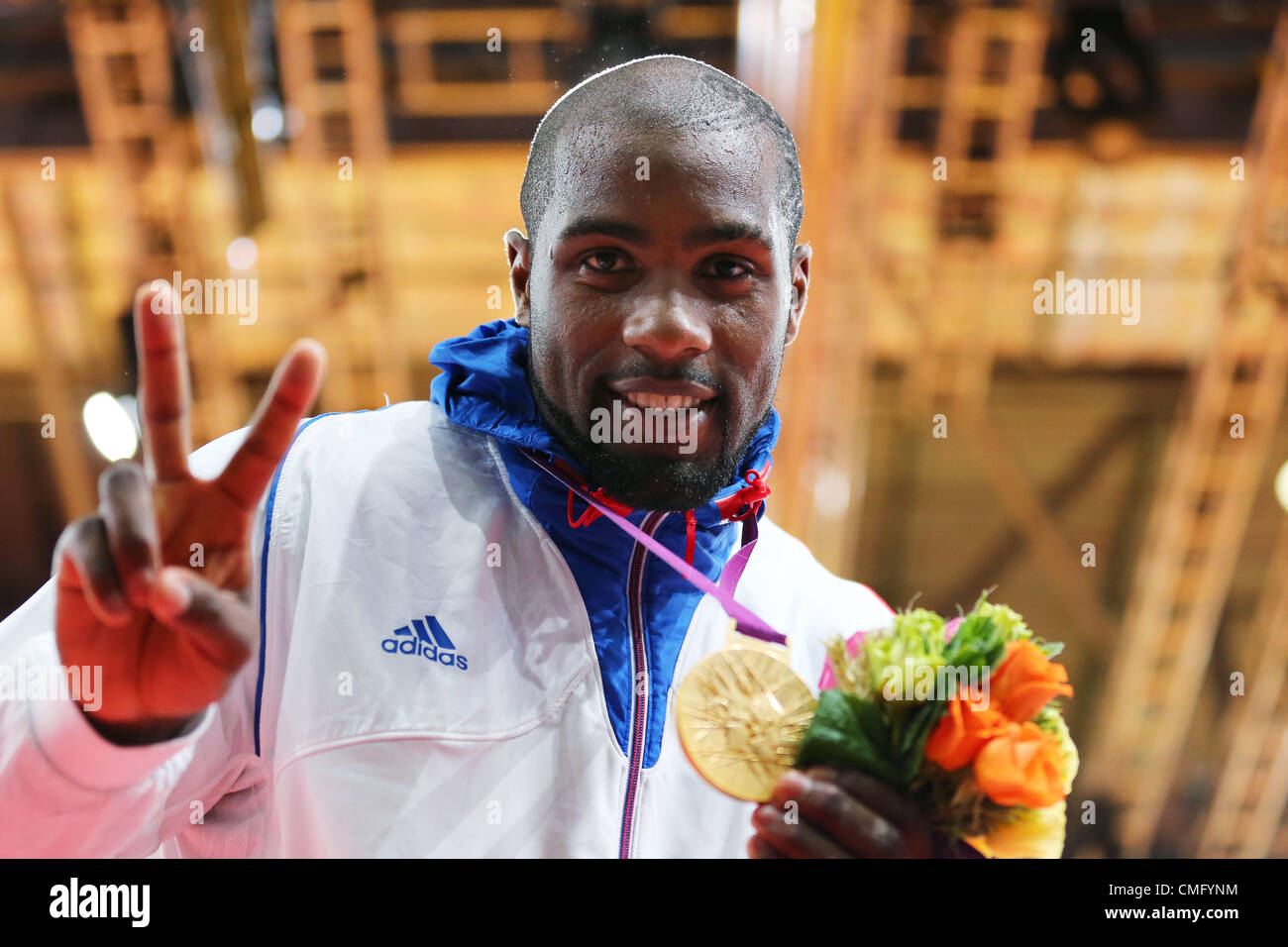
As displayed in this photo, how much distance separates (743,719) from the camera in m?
1.32

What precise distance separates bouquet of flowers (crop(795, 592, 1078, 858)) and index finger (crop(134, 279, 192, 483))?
28.9 inches

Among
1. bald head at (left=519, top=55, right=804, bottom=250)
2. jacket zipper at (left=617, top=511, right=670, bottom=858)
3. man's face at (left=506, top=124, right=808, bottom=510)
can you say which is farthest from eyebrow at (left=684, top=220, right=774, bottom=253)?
jacket zipper at (left=617, top=511, right=670, bottom=858)

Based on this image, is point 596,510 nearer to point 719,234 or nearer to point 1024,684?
point 719,234

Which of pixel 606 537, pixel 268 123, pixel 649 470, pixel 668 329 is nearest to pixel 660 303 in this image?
pixel 668 329

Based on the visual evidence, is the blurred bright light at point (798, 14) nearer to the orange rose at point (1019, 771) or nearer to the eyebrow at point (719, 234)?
the eyebrow at point (719, 234)

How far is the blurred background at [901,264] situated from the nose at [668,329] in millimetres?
3828

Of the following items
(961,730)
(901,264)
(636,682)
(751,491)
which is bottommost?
(901,264)

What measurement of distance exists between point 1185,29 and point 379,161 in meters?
4.62

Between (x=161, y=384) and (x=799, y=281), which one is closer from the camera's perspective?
(x=161, y=384)

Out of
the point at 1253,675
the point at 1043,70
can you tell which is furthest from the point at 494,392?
the point at 1253,675

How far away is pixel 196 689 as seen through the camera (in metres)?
1.18

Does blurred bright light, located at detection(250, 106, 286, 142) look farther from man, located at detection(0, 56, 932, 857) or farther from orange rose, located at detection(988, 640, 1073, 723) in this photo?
orange rose, located at detection(988, 640, 1073, 723)

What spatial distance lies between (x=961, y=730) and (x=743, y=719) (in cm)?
25

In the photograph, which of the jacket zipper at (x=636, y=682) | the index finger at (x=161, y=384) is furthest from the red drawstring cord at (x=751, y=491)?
the index finger at (x=161, y=384)
